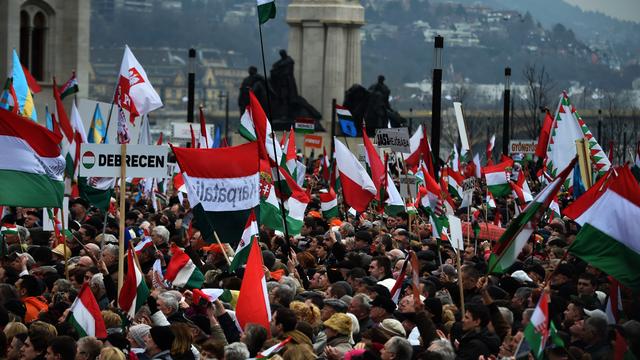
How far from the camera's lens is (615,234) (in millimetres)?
12727

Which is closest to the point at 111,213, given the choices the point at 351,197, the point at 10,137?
the point at 351,197

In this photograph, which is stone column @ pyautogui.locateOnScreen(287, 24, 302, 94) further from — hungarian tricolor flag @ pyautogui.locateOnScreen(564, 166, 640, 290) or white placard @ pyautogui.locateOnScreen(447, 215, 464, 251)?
hungarian tricolor flag @ pyautogui.locateOnScreen(564, 166, 640, 290)

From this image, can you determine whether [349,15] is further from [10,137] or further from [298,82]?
[10,137]

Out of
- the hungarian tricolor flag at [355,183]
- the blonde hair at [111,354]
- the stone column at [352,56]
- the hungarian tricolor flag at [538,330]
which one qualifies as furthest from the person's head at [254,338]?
the stone column at [352,56]

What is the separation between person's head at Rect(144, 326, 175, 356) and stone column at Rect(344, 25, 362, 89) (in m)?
51.5

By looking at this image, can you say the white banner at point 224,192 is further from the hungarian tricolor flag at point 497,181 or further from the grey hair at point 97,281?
the hungarian tricolor flag at point 497,181

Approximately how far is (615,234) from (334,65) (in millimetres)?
50533

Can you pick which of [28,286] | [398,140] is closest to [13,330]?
[28,286]

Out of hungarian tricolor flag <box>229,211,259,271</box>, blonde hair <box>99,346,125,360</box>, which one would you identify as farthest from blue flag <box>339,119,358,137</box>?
blonde hair <box>99,346,125,360</box>

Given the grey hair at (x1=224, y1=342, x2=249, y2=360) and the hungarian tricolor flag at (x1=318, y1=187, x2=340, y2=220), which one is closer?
the grey hair at (x1=224, y1=342, x2=249, y2=360)

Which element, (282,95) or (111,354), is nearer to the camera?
(111,354)

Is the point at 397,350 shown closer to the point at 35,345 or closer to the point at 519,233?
the point at 519,233

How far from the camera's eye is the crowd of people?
489 inches

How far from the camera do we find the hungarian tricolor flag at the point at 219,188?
1648 centimetres
